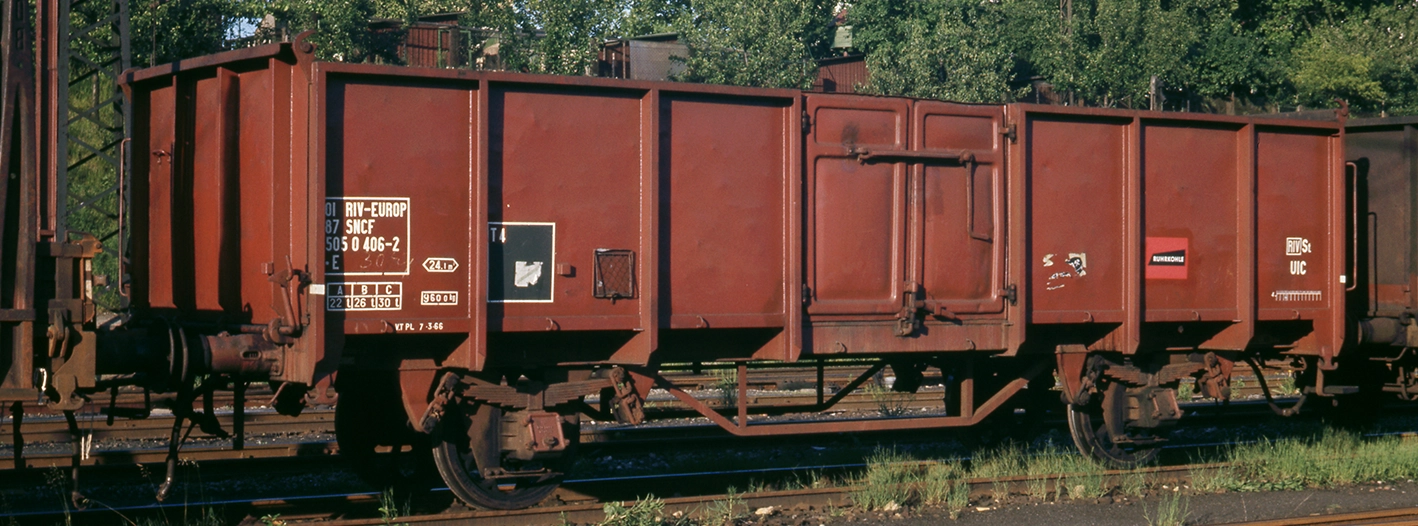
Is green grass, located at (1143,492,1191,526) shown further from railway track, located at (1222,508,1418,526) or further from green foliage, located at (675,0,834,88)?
→ green foliage, located at (675,0,834,88)

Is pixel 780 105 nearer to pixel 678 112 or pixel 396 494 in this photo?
pixel 678 112

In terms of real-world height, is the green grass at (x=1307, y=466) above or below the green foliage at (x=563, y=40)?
below

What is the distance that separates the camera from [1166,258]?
920 cm

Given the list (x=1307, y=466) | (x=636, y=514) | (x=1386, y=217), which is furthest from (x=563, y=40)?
(x=636, y=514)

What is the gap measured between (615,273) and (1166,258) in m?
4.48

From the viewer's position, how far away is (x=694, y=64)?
39.4 meters

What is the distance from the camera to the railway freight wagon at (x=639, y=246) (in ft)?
22.8

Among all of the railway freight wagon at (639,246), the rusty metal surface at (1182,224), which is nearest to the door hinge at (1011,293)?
the railway freight wagon at (639,246)

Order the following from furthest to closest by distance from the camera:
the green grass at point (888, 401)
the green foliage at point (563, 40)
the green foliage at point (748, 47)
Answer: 1. the green foliage at point (748, 47)
2. the green foliage at point (563, 40)
3. the green grass at point (888, 401)

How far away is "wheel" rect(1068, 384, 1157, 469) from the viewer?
962 cm

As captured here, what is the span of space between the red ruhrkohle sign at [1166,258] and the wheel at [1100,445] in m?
1.00

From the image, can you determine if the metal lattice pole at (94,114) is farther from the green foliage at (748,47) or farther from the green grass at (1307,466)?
the green foliage at (748,47)

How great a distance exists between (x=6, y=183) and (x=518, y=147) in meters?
2.74

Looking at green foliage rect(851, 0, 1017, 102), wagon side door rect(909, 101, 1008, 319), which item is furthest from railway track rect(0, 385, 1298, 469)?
green foliage rect(851, 0, 1017, 102)
